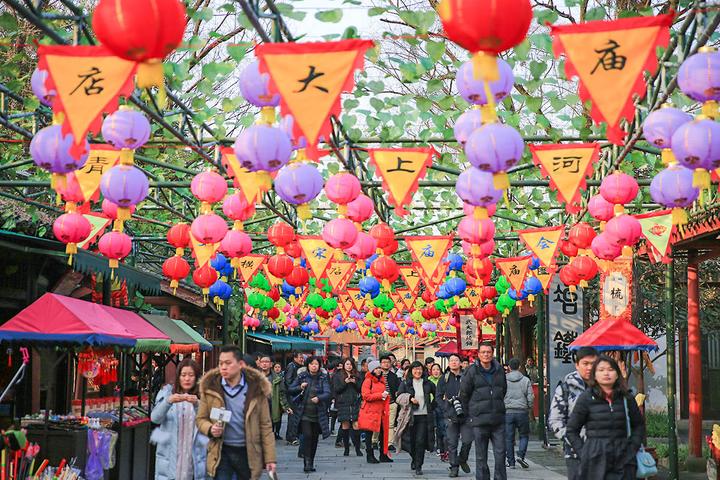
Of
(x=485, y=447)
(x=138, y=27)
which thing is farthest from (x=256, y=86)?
(x=485, y=447)

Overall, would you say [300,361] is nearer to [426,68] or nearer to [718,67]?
[426,68]

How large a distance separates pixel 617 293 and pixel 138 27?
1195 centimetres

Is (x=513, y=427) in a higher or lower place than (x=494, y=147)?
lower

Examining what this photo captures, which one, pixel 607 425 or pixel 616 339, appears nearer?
pixel 607 425

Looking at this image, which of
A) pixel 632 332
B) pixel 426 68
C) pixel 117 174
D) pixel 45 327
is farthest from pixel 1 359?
pixel 632 332

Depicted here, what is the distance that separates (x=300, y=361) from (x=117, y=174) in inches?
521

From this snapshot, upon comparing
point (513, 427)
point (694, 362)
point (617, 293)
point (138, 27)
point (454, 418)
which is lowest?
point (513, 427)

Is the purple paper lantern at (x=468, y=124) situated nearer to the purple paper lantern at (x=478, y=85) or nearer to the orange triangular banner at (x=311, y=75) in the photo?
the purple paper lantern at (x=478, y=85)

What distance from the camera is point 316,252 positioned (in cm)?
1755

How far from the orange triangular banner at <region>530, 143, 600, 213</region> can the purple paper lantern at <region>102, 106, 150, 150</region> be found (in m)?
4.99

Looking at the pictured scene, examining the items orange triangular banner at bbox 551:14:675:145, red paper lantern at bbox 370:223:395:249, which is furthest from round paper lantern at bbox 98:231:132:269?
orange triangular banner at bbox 551:14:675:145

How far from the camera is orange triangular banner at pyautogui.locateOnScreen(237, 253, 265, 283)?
20859 mm

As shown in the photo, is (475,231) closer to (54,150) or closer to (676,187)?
(676,187)

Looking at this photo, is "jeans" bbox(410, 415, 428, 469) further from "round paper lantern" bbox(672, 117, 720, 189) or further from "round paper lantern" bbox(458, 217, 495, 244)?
"round paper lantern" bbox(672, 117, 720, 189)
